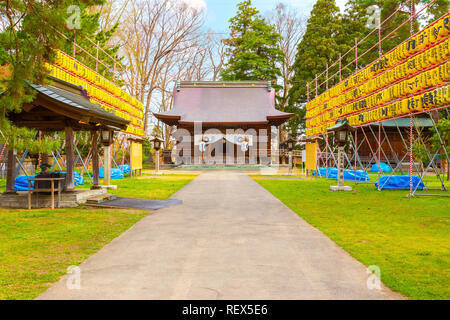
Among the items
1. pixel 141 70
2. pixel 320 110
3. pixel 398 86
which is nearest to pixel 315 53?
pixel 320 110

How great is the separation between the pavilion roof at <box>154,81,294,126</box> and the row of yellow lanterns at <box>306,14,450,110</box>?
14.5 metres

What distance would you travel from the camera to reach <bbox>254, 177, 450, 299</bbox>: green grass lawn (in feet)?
11.9

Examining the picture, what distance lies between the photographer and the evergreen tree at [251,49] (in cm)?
3891

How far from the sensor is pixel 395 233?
5.96 metres

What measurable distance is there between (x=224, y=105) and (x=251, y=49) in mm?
9079

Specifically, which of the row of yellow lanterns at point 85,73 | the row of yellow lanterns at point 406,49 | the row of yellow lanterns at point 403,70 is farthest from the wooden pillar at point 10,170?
the row of yellow lanterns at point 406,49

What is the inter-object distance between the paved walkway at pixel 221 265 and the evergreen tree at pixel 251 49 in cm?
3459

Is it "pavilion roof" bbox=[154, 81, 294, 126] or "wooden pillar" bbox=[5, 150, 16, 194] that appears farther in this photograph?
"pavilion roof" bbox=[154, 81, 294, 126]

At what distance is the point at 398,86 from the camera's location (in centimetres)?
1158

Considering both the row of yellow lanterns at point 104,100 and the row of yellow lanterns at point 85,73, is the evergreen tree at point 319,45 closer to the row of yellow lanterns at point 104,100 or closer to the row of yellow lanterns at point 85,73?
the row of yellow lanterns at point 104,100

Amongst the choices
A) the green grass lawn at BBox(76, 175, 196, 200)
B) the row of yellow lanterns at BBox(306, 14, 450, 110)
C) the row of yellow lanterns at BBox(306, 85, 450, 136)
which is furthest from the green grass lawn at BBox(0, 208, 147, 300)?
the row of yellow lanterns at BBox(306, 14, 450, 110)

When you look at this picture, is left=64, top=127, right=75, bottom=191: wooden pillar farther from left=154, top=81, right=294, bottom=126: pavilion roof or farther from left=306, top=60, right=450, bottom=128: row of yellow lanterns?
left=154, top=81, right=294, bottom=126: pavilion roof

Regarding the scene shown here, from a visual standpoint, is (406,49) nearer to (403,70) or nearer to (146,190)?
(403,70)

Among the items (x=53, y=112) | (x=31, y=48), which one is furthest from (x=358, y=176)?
(x=31, y=48)
